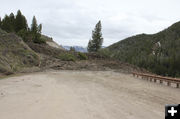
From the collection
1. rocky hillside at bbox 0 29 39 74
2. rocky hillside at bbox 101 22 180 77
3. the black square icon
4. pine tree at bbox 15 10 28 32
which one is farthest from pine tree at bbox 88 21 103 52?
the black square icon

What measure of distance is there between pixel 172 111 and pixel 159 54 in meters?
144

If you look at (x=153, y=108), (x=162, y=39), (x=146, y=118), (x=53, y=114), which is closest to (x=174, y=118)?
(x=146, y=118)

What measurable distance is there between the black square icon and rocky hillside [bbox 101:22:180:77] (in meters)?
69.0

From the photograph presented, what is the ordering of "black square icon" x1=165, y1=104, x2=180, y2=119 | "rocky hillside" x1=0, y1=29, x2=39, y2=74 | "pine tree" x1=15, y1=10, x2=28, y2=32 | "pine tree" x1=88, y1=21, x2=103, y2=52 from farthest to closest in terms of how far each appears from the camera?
"pine tree" x1=88, y1=21, x2=103, y2=52
"pine tree" x1=15, y1=10, x2=28, y2=32
"rocky hillside" x1=0, y1=29, x2=39, y2=74
"black square icon" x1=165, y1=104, x2=180, y2=119

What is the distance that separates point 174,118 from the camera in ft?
5.34

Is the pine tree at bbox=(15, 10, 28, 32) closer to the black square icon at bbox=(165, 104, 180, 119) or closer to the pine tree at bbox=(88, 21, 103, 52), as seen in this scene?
the pine tree at bbox=(88, 21, 103, 52)

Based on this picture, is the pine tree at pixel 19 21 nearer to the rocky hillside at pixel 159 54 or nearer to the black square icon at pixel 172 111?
the rocky hillside at pixel 159 54

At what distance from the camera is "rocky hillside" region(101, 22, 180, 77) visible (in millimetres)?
98625

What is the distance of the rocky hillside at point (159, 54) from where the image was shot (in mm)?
98625

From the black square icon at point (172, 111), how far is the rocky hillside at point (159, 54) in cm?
6896

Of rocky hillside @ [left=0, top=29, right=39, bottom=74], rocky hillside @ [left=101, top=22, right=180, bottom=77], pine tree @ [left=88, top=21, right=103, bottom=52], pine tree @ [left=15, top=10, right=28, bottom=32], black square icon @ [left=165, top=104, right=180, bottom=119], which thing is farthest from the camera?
rocky hillside @ [left=101, top=22, right=180, bottom=77]

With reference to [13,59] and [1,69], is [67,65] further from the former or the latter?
[1,69]

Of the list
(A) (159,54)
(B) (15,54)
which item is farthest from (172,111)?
(A) (159,54)

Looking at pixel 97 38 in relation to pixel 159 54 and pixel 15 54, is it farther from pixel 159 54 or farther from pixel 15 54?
pixel 159 54
